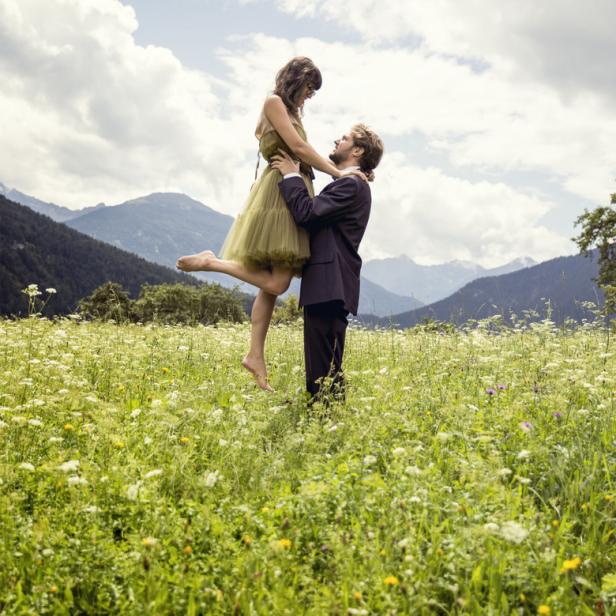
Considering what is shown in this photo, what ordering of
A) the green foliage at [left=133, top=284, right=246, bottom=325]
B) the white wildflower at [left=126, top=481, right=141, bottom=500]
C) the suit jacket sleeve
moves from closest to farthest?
the white wildflower at [left=126, top=481, right=141, bottom=500]
the suit jacket sleeve
the green foliage at [left=133, top=284, right=246, bottom=325]

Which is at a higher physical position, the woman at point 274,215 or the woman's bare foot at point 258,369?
the woman at point 274,215

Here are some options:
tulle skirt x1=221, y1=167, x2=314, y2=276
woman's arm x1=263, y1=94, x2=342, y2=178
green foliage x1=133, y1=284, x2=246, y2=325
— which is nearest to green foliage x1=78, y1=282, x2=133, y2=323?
tulle skirt x1=221, y1=167, x2=314, y2=276

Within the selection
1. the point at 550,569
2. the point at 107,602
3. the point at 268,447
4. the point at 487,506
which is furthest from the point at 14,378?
the point at 550,569

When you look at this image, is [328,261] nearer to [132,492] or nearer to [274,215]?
[274,215]

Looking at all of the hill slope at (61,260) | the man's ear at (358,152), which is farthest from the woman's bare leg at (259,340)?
the hill slope at (61,260)

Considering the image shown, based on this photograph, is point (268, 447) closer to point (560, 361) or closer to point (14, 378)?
point (14, 378)

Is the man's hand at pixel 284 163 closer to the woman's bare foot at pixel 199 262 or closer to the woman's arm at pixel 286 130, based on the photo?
the woman's arm at pixel 286 130

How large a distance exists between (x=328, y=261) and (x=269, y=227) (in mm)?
581

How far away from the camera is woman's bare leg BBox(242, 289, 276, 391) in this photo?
514 centimetres

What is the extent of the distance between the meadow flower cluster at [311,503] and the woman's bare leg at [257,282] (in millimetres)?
420

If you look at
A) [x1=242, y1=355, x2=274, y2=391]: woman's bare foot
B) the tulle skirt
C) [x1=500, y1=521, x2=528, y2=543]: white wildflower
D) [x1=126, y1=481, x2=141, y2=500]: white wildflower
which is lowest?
[x1=126, y1=481, x2=141, y2=500]: white wildflower

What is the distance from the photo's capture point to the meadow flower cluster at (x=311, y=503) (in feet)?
7.46

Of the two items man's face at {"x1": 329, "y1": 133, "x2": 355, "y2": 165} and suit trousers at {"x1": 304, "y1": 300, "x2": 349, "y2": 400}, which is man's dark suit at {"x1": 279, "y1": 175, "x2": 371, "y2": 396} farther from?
man's face at {"x1": 329, "y1": 133, "x2": 355, "y2": 165}

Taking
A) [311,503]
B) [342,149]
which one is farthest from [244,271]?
[311,503]
